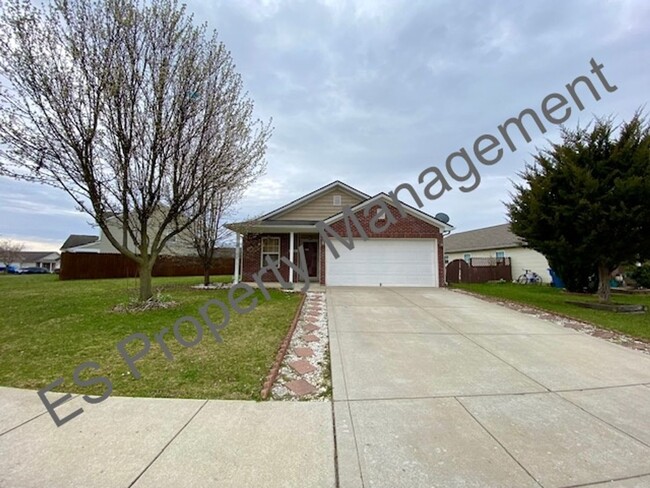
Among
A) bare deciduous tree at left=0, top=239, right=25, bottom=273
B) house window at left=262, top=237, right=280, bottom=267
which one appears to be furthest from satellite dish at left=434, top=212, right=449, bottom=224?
bare deciduous tree at left=0, top=239, right=25, bottom=273

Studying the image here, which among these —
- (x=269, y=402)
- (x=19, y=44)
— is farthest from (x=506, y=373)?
(x=19, y=44)

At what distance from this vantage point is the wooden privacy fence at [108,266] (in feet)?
60.3

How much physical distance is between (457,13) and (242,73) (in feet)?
18.8

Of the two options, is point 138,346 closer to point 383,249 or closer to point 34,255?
point 383,249

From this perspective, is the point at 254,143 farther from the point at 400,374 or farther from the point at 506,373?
the point at 506,373

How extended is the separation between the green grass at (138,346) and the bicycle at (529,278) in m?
17.8

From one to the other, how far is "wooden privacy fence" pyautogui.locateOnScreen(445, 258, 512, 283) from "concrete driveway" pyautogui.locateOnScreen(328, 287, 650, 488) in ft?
41.2

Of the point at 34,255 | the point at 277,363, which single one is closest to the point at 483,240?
the point at 277,363

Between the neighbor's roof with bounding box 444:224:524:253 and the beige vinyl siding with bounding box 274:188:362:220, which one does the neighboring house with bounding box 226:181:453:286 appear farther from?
the neighbor's roof with bounding box 444:224:524:253

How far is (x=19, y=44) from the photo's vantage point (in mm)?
6523

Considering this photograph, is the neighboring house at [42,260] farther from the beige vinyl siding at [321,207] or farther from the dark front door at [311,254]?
the dark front door at [311,254]

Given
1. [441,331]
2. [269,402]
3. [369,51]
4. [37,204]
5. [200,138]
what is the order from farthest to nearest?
[37,204] → [369,51] → [200,138] → [441,331] → [269,402]

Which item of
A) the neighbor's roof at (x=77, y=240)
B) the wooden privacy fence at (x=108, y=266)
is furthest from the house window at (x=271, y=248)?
the neighbor's roof at (x=77, y=240)

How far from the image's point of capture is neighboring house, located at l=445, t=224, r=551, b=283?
20.2 metres
